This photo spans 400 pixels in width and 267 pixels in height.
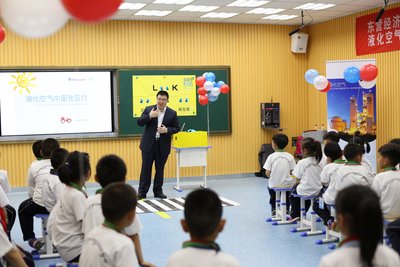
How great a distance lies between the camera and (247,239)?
18.4 feet

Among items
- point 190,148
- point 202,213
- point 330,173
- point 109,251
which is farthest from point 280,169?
point 202,213

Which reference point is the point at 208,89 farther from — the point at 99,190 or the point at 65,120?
the point at 99,190

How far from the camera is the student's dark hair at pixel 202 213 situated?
2.02m

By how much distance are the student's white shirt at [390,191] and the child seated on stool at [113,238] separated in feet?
7.93

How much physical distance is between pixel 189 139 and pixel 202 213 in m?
6.60

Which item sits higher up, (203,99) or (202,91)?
(202,91)

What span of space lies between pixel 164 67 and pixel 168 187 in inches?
84.1

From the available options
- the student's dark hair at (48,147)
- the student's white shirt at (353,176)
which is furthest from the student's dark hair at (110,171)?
the student's white shirt at (353,176)

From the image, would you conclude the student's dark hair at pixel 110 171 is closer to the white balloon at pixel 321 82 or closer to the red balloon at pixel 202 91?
the white balloon at pixel 321 82

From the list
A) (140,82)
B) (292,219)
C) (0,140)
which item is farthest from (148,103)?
(292,219)

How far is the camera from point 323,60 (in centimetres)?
1011

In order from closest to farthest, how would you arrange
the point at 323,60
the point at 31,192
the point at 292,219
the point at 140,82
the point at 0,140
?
the point at 31,192, the point at 292,219, the point at 0,140, the point at 140,82, the point at 323,60

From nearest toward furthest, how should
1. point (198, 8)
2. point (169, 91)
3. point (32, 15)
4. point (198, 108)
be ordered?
point (32, 15) → point (198, 8) → point (169, 91) → point (198, 108)

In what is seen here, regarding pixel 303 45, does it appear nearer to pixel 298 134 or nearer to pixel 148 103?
pixel 298 134
